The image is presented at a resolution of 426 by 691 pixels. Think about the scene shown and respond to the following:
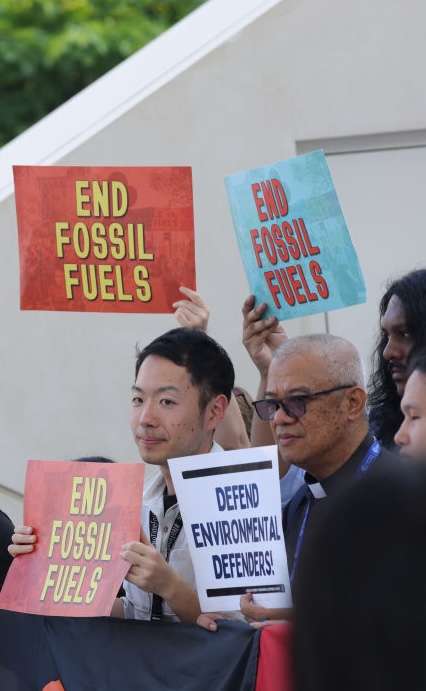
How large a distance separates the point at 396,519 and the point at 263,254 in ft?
10.5

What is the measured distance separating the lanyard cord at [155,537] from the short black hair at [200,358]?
39 cm

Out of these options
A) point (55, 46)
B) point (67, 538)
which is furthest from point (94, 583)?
point (55, 46)

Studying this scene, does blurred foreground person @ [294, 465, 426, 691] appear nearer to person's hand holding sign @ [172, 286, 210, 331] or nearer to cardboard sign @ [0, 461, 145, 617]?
cardboard sign @ [0, 461, 145, 617]

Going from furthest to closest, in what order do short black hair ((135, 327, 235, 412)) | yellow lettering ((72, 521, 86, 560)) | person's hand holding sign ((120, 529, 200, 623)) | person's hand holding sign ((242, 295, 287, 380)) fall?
person's hand holding sign ((242, 295, 287, 380))
short black hair ((135, 327, 235, 412))
yellow lettering ((72, 521, 86, 560))
person's hand holding sign ((120, 529, 200, 623))

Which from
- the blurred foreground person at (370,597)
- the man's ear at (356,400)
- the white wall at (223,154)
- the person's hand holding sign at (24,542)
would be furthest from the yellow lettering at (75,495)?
the white wall at (223,154)

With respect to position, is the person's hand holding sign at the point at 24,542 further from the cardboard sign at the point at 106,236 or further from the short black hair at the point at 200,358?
the cardboard sign at the point at 106,236

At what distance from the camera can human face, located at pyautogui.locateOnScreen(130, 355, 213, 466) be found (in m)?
3.79

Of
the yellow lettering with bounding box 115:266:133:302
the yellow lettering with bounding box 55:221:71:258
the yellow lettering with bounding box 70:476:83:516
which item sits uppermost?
the yellow lettering with bounding box 55:221:71:258

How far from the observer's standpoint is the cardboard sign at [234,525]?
10.4 feet

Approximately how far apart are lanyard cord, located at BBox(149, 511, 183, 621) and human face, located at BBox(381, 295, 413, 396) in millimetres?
800

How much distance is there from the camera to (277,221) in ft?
13.6

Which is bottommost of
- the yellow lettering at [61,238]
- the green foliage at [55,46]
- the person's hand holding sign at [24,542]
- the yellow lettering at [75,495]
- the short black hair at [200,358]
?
the person's hand holding sign at [24,542]

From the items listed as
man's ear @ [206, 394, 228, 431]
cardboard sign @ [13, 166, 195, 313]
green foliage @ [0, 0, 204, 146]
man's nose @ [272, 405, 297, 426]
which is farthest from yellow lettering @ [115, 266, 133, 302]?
green foliage @ [0, 0, 204, 146]

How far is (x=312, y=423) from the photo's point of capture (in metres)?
3.53
